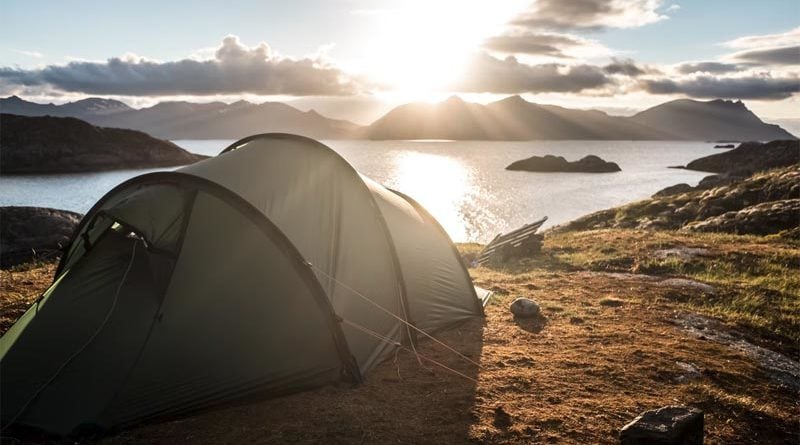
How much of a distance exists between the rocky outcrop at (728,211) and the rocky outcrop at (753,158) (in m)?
25.0

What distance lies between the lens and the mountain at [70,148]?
112613 millimetres

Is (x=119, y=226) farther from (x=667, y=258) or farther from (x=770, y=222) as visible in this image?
(x=770, y=222)

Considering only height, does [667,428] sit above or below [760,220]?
below

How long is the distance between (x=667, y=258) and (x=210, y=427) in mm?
15166

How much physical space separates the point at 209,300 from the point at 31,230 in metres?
20.3

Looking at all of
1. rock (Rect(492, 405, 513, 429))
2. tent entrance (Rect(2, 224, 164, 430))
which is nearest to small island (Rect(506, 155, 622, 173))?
rock (Rect(492, 405, 513, 429))

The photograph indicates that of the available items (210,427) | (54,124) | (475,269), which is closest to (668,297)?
(475,269)

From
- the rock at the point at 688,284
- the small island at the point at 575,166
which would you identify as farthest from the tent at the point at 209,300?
the small island at the point at 575,166

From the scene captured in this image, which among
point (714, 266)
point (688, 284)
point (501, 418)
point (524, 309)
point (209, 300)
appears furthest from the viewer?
point (714, 266)

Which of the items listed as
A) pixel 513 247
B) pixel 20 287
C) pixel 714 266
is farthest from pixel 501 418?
pixel 513 247

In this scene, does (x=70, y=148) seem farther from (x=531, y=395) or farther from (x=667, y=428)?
(x=667, y=428)

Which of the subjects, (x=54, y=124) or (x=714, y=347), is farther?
(x=54, y=124)

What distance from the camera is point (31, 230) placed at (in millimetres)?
22188

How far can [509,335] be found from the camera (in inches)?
396
